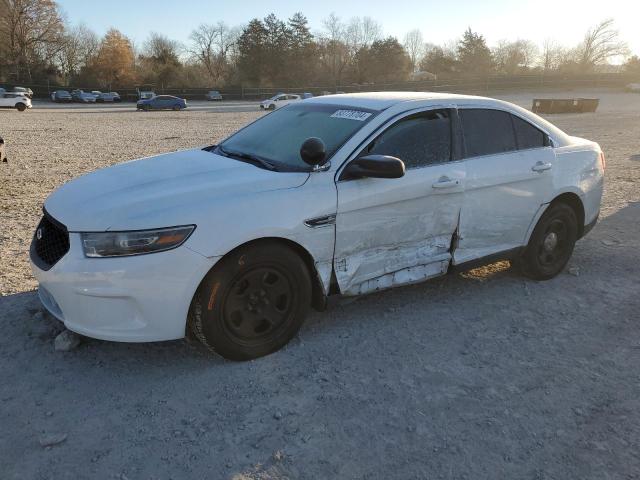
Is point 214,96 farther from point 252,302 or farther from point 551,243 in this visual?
point 252,302

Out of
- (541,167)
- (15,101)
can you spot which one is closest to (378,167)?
(541,167)

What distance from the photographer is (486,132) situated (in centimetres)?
442

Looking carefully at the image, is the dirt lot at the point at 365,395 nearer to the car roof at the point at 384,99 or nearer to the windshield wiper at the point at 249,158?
the windshield wiper at the point at 249,158

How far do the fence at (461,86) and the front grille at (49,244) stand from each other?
58503 millimetres

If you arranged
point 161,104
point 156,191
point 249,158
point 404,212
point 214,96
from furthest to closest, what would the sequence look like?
point 214,96 < point 161,104 < point 249,158 < point 404,212 < point 156,191

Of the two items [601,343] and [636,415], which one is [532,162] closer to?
[601,343]

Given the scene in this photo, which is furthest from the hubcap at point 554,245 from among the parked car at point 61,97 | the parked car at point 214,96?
the parked car at point 214,96

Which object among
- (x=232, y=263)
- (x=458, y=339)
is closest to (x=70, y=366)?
(x=232, y=263)

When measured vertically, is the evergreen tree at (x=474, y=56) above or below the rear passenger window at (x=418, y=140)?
above

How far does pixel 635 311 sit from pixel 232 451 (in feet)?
11.2

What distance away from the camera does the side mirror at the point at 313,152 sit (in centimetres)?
358

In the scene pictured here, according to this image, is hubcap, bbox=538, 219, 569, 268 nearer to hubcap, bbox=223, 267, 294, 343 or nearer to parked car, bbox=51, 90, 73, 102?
hubcap, bbox=223, 267, 294, 343

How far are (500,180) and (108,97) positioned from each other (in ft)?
205

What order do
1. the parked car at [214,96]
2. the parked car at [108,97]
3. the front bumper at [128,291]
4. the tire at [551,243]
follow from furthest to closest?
the parked car at [214,96]
the parked car at [108,97]
the tire at [551,243]
the front bumper at [128,291]
